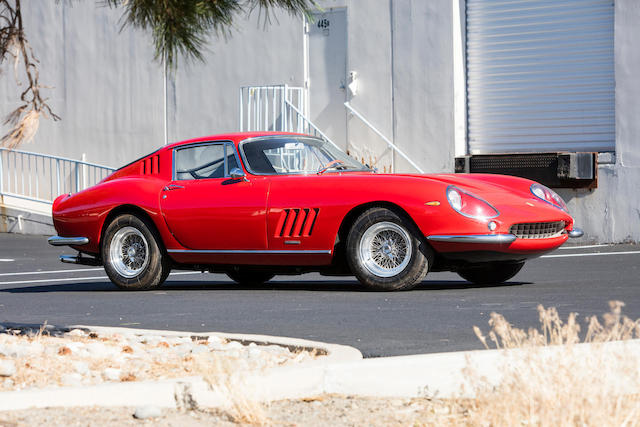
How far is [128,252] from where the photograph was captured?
36.2ft

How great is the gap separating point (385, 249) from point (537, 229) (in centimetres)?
128

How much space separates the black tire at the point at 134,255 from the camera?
10852 mm

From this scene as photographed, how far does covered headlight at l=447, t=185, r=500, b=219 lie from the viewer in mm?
9484

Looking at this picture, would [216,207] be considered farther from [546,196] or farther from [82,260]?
[546,196]

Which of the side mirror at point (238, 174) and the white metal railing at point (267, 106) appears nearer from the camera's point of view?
the side mirror at point (238, 174)

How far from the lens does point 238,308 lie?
9.04 m

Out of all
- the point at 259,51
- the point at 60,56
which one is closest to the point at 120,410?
the point at 259,51

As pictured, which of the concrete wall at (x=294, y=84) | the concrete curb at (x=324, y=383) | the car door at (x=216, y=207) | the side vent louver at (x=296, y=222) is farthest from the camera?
the concrete wall at (x=294, y=84)

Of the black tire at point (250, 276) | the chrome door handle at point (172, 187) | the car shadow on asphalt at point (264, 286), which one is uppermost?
the chrome door handle at point (172, 187)

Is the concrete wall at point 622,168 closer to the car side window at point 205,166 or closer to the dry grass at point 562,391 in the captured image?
the car side window at point 205,166

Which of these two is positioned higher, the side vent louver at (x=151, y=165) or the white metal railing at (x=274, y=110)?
the white metal railing at (x=274, y=110)

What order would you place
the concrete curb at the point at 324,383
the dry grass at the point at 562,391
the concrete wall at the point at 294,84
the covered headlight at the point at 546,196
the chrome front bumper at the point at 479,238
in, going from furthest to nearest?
the concrete wall at the point at 294,84 < the covered headlight at the point at 546,196 < the chrome front bumper at the point at 479,238 < the concrete curb at the point at 324,383 < the dry grass at the point at 562,391

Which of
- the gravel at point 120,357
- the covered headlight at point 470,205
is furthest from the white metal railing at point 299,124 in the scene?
the gravel at point 120,357

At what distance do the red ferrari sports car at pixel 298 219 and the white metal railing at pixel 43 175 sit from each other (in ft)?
37.4
